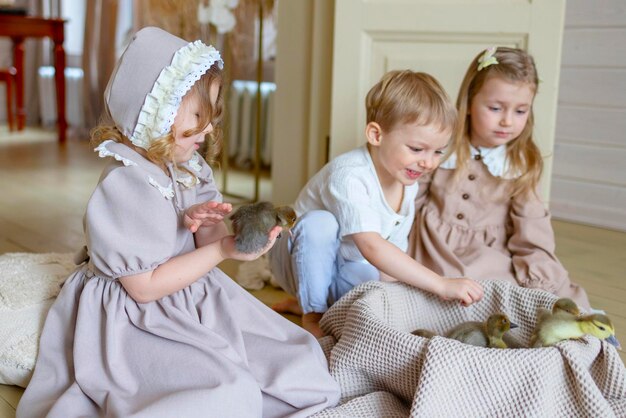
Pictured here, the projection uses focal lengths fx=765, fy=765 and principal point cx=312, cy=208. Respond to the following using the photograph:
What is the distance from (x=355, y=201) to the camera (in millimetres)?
1648

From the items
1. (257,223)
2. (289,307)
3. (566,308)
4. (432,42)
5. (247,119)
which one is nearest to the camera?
(257,223)

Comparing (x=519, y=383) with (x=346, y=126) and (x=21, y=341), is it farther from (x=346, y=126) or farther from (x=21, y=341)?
(x=346, y=126)

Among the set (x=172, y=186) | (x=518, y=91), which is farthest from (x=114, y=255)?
(x=518, y=91)

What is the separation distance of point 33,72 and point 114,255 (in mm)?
5429

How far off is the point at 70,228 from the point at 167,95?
1553 mm

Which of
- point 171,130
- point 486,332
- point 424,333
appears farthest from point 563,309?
point 171,130

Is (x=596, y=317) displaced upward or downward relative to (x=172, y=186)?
downward

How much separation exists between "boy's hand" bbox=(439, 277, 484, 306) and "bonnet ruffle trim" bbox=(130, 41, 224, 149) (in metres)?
0.65

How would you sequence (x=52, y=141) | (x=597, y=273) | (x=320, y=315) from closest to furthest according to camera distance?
(x=320, y=315), (x=597, y=273), (x=52, y=141)

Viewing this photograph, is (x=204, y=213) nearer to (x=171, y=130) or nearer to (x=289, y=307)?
(x=171, y=130)

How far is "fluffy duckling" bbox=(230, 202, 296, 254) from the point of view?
1.21 metres

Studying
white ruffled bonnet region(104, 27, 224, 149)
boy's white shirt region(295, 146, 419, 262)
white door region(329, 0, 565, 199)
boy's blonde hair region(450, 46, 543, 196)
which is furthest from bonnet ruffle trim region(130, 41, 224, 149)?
white door region(329, 0, 565, 199)

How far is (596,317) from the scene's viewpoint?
4.33ft

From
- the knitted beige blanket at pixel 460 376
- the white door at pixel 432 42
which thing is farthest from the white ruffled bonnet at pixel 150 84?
the white door at pixel 432 42
